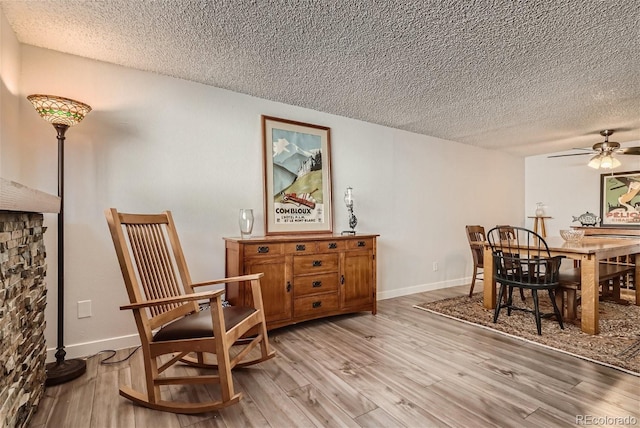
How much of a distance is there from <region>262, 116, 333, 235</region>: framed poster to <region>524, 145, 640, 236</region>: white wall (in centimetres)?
439

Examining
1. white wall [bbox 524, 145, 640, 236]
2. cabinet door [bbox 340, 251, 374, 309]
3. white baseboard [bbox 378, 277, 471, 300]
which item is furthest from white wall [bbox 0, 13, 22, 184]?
white wall [bbox 524, 145, 640, 236]

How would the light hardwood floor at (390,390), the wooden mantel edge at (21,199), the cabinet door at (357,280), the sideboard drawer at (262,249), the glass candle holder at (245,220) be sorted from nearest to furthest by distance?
the wooden mantel edge at (21,199) → the light hardwood floor at (390,390) → the sideboard drawer at (262,249) → the glass candle holder at (245,220) → the cabinet door at (357,280)

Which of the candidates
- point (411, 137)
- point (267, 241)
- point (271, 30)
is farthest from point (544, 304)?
point (271, 30)

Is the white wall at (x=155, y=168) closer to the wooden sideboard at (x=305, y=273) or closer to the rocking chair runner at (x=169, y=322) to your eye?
the wooden sideboard at (x=305, y=273)

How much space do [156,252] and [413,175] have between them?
3413mm

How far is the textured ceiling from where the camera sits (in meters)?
1.88

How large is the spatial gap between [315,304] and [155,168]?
184 cm

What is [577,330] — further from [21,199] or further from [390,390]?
[21,199]

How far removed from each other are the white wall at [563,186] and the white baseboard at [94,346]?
251 inches

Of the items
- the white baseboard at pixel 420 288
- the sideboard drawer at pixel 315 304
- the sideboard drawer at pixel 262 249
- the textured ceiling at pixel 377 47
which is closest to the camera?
the textured ceiling at pixel 377 47

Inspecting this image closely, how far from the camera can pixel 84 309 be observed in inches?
96.9

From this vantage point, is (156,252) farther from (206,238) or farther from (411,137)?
(411,137)

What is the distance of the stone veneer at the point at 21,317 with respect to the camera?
127 centimetres

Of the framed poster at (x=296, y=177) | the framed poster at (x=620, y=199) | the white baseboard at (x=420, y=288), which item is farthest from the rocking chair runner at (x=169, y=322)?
the framed poster at (x=620, y=199)
